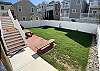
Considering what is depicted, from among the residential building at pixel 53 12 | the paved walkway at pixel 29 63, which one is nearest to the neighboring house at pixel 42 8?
the residential building at pixel 53 12

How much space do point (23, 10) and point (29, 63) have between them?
26.6m

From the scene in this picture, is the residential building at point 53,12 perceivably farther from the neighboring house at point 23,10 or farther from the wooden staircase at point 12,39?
the wooden staircase at point 12,39

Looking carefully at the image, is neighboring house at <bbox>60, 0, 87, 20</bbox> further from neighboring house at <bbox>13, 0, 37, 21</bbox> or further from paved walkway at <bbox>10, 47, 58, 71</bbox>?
paved walkway at <bbox>10, 47, 58, 71</bbox>

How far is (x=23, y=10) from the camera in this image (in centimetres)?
3550

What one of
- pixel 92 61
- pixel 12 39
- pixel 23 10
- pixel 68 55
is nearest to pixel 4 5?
pixel 23 10

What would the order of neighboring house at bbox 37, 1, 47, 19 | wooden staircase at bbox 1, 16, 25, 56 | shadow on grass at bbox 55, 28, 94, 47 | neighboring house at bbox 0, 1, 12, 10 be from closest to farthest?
wooden staircase at bbox 1, 16, 25, 56, shadow on grass at bbox 55, 28, 94, 47, neighboring house at bbox 0, 1, 12, 10, neighboring house at bbox 37, 1, 47, 19

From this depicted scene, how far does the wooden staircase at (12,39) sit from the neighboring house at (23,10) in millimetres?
18766

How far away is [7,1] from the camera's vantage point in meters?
35.1

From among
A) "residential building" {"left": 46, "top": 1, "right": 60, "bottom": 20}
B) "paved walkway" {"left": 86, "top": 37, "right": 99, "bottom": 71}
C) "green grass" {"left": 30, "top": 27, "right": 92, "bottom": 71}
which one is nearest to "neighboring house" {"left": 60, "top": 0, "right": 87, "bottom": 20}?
"residential building" {"left": 46, "top": 1, "right": 60, "bottom": 20}

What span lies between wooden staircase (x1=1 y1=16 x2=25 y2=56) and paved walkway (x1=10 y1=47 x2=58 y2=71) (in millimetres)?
711

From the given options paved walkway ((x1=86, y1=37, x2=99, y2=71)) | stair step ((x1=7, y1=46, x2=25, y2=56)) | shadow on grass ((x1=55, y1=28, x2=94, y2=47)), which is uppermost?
shadow on grass ((x1=55, y1=28, x2=94, y2=47))

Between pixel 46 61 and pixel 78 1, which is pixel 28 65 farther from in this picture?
pixel 78 1

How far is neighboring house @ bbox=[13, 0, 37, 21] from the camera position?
113 feet

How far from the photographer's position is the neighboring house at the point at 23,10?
34531mm
